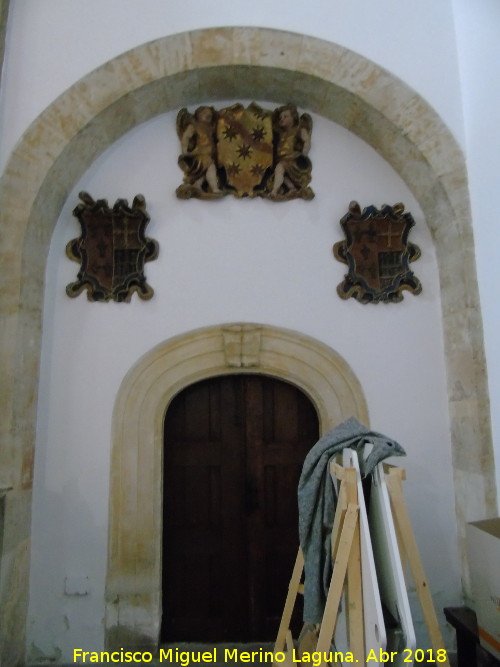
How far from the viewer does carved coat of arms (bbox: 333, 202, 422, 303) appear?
129 inches

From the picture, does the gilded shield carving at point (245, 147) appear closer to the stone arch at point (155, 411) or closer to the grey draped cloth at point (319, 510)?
the stone arch at point (155, 411)

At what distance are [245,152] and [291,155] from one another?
0.30 m

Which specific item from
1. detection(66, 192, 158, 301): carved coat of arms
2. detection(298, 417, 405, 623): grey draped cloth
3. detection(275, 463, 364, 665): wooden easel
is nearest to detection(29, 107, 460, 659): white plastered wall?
detection(66, 192, 158, 301): carved coat of arms

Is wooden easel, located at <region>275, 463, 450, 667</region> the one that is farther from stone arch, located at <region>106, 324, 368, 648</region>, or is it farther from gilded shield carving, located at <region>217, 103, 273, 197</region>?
gilded shield carving, located at <region>217, 103, 273, 197</region>

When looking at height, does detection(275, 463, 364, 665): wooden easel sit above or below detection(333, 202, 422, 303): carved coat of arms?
below

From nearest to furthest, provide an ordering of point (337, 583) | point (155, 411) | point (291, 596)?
point (337, 583) < point (291, 596) < point (155, 411)

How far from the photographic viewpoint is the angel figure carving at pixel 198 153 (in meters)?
3.33

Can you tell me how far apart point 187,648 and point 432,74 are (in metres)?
3.76

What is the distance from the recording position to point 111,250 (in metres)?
3.29

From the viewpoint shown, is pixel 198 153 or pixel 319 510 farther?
pixel 198 153

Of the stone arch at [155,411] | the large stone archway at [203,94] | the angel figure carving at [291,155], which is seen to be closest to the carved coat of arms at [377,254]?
the large stone archway at [203,94]

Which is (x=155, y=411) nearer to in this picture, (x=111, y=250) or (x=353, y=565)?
(x=111, y=250)

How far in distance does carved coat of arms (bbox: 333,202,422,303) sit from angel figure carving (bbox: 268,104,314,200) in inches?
14.5

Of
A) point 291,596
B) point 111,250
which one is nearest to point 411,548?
point 291,596
